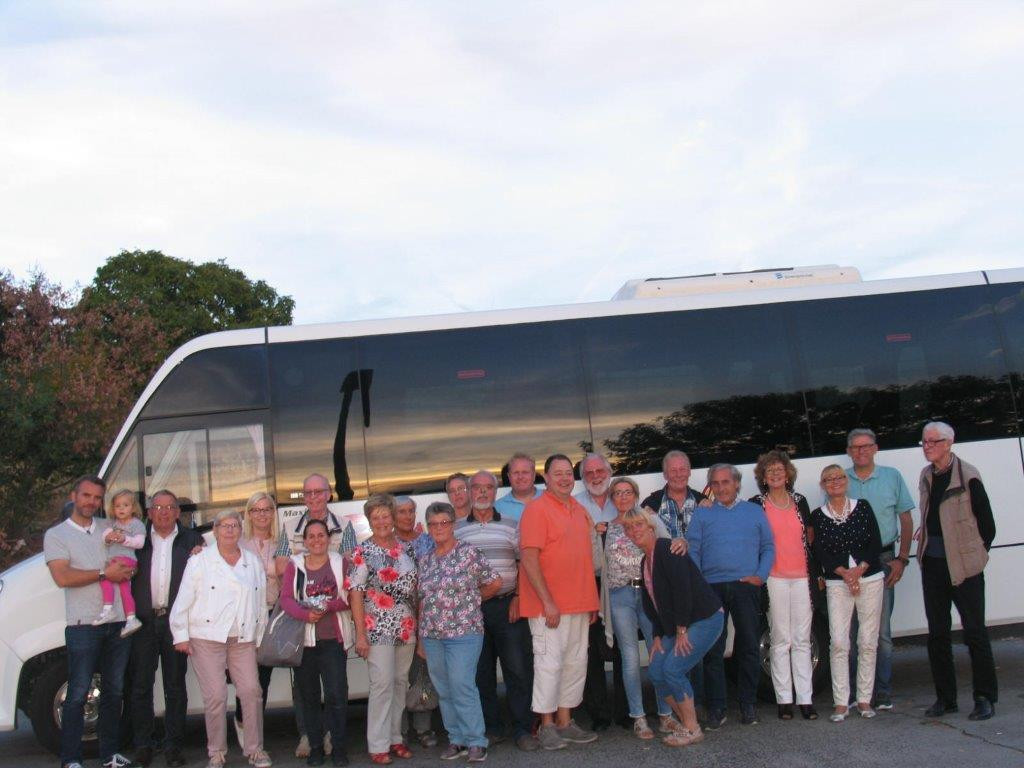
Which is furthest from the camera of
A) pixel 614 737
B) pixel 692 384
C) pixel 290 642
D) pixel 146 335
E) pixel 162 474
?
pixel 146 335

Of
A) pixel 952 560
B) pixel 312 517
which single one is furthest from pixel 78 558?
pixel 952 560

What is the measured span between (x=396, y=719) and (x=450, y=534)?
4.71ft

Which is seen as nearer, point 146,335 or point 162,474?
point 162,474

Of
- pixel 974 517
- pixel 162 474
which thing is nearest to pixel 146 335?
pixel 162 474

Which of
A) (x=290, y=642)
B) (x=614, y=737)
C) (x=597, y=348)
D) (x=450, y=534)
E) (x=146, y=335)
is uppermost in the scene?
(x=146, y=335)

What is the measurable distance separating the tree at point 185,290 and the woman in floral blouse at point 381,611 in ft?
90.0

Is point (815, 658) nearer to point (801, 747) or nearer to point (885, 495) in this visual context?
point (885, 495)

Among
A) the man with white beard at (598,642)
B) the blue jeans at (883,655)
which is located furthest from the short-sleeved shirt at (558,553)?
the blue jeans at (883,655)

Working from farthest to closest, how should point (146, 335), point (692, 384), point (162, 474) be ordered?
point (146, 335)
point (692, 384)
point (162, 474)

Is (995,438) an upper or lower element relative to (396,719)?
upper

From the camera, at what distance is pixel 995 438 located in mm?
9016

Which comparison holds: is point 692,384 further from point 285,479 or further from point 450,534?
point 285,479

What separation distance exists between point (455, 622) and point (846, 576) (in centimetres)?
294

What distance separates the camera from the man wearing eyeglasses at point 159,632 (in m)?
7.53
